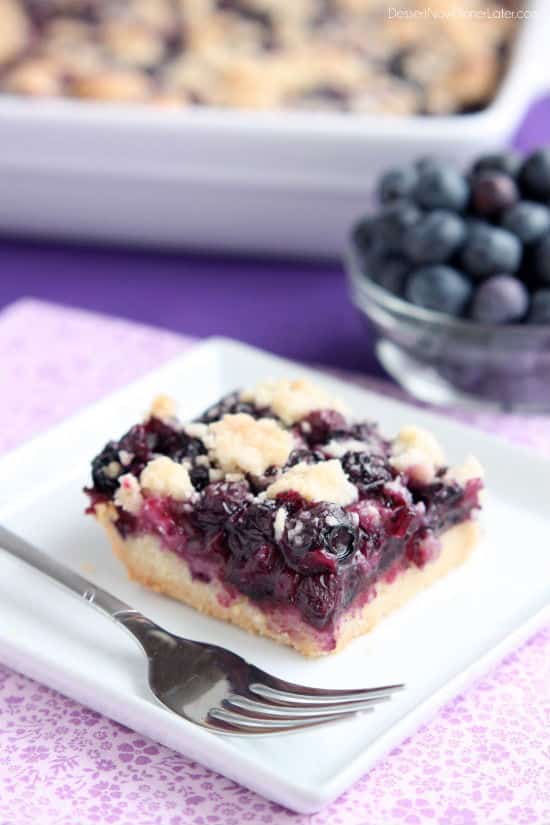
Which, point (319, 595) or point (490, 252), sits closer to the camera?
point (319, 595)

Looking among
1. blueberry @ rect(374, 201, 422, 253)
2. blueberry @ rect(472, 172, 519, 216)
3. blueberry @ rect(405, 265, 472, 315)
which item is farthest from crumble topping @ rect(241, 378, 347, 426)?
blueberry @ rect(472, 172, 519, 216)

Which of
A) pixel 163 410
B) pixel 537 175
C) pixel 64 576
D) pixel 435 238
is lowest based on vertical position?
pixel 64 576

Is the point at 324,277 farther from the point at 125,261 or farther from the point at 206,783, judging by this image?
the point at 206,783

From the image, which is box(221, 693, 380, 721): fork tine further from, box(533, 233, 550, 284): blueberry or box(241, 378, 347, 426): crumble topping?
box(533, 233, 550, 284): blueberry

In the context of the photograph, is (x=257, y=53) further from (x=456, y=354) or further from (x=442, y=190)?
(x=456, y=354)

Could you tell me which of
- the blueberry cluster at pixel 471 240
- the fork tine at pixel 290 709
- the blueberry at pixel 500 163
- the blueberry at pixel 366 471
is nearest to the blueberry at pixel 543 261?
the blueberry cluster at pixel 471 240

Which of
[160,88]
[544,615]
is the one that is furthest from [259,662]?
[160,88]

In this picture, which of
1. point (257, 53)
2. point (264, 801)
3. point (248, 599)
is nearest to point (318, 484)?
point (248, 599)

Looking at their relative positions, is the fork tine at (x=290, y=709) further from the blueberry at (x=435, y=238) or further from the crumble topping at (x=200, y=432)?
the blueberry at (x=435, y=238)
